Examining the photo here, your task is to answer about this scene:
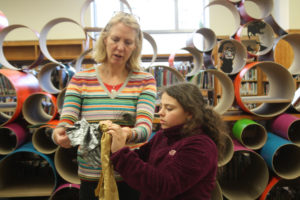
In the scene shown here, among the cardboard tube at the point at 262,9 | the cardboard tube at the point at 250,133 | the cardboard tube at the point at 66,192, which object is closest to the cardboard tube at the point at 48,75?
the cardboard tube at the point at 66,192

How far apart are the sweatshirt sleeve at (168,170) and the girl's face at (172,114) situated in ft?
0.41

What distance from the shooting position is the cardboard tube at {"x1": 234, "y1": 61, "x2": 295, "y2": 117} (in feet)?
7.27

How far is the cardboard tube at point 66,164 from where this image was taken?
200 centimetres

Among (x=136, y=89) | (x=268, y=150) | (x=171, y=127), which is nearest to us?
(x=171, y=127)

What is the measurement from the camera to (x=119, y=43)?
3.28 feet

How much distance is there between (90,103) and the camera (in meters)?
1.02

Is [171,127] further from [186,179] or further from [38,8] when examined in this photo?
[38,8]

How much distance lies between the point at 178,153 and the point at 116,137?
0.24 meters

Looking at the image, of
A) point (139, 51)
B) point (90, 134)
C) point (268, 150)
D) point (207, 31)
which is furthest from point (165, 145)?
point (207, 31)

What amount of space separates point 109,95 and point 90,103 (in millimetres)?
91

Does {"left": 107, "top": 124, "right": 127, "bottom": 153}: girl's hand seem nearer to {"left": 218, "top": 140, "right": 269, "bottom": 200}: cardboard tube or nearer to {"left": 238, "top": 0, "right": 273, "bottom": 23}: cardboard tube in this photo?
{"left": 218, "top": 140, "right": 269, "bottom": 200}: cardboard tube

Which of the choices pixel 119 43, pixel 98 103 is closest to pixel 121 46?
pixel 119 43

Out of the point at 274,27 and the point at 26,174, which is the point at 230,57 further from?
the point at 26,174

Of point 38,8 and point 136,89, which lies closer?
point 136,89
